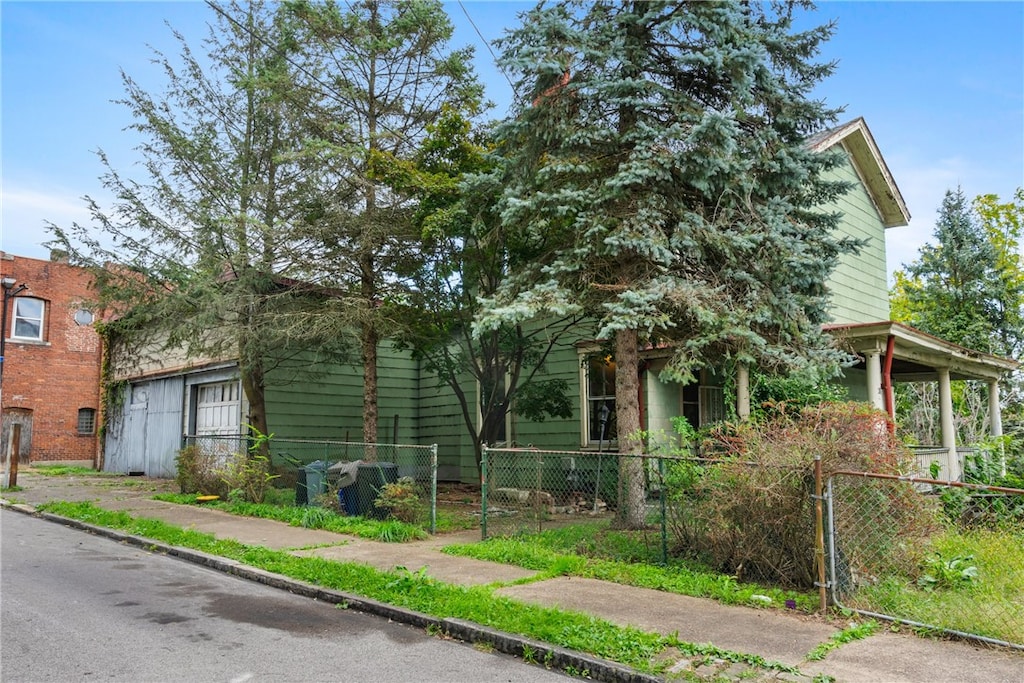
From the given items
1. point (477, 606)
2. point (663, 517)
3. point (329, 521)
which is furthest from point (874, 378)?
point (329, 521)

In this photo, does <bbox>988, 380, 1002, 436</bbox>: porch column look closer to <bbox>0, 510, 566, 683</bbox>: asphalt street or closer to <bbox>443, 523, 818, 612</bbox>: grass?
<bbox>443, 523, 818, 612</bbox>: grass

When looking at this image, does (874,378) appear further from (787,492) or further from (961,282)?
(961,282)

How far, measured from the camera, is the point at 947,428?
13531mm

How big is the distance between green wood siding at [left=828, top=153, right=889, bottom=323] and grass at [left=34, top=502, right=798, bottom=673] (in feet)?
40.2

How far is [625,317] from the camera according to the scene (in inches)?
343

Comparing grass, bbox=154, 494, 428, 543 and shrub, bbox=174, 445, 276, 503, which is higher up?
shrub, bbox=174, 445, 276, 503

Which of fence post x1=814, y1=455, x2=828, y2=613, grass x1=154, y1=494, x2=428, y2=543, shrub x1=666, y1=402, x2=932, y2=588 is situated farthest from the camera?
grass x1=154, y1=494, x2=428, y2=543

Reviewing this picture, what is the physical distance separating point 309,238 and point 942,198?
21760mm

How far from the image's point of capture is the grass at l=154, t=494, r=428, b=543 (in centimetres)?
965

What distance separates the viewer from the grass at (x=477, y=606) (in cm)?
493

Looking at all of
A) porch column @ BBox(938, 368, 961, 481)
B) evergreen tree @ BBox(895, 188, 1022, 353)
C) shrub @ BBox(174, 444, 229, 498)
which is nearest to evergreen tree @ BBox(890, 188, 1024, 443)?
evergreen tree @ BBox(895, 188, 1022, 353)

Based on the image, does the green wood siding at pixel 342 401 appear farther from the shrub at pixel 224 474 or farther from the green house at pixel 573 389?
the shrub at pixel 224 474

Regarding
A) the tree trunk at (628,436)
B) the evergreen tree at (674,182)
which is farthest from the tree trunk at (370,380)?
the tree trunk at (628,436)

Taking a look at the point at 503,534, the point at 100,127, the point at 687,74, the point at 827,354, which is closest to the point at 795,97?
the point at 687,74
